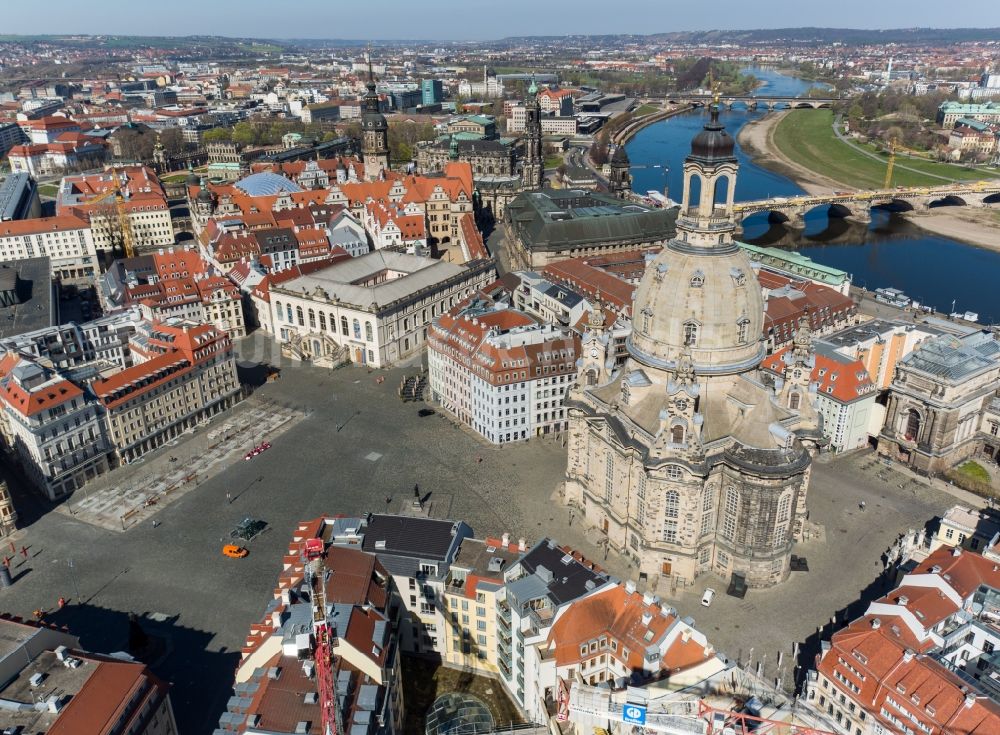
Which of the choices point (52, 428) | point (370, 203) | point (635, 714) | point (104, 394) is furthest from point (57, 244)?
point (635, 714)

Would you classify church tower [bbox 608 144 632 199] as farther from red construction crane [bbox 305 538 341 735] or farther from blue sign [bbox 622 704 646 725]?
Result: red construction crane [bbox 305 538 341 735]

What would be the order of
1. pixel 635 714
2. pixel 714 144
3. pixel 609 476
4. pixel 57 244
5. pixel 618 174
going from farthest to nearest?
pixel 618 174 < pixel 57 244 < pixel 609 476 < pixel 714 144 < pixel 635 714

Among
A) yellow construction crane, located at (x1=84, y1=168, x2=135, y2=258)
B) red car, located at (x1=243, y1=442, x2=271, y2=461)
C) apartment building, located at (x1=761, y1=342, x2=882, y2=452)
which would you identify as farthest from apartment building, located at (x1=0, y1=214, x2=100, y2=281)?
apartment building, located at (x1=761, y1=342, x2=882, y2=452)

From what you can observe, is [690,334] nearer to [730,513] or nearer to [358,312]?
[730,513]

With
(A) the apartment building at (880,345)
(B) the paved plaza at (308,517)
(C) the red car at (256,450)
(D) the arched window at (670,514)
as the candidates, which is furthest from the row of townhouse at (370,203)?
(D) the arched window at (670,514)

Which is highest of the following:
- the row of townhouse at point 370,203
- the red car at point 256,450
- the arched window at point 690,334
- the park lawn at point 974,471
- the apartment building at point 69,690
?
the arched window at point 690,334

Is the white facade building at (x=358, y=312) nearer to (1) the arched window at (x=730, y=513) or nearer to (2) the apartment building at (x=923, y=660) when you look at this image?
(1) the arched window at (x=730, y=513)
